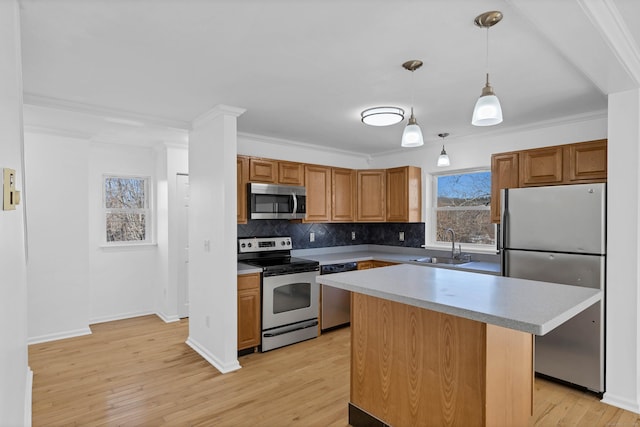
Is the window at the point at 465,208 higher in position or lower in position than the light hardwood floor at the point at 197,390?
higher

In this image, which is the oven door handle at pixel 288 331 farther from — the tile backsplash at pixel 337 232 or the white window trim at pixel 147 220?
the white window trim at pixel 147 220

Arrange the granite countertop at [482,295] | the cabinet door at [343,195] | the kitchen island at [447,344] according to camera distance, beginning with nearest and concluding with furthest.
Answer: the granite countertop at [482,295] < the kitchen island at [447,344] < the cabinet door at [343,195]

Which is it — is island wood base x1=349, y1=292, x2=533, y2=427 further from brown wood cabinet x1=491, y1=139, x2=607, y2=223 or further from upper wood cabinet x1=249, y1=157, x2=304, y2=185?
upper wood cabinet x1=249, y1=157, x2=304, y2=185

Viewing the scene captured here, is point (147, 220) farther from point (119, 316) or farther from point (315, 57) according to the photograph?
point (315, 57)

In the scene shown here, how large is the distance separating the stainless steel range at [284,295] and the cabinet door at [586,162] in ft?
8.94

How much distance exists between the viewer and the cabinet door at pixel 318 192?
15.0ft

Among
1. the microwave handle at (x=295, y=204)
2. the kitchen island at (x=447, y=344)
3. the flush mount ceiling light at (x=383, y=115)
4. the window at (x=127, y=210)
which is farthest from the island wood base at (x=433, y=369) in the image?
the window at (x=127, y=210)

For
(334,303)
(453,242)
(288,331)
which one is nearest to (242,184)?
(288,331)

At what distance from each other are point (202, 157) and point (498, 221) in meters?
3.17

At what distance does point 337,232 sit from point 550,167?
2869 mm

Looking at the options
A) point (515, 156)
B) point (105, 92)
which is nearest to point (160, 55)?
point (105, 92)

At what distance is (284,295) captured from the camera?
3.87 metres

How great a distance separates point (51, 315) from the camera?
4027 millimetres

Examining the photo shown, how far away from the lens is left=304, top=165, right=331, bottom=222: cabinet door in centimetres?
459
